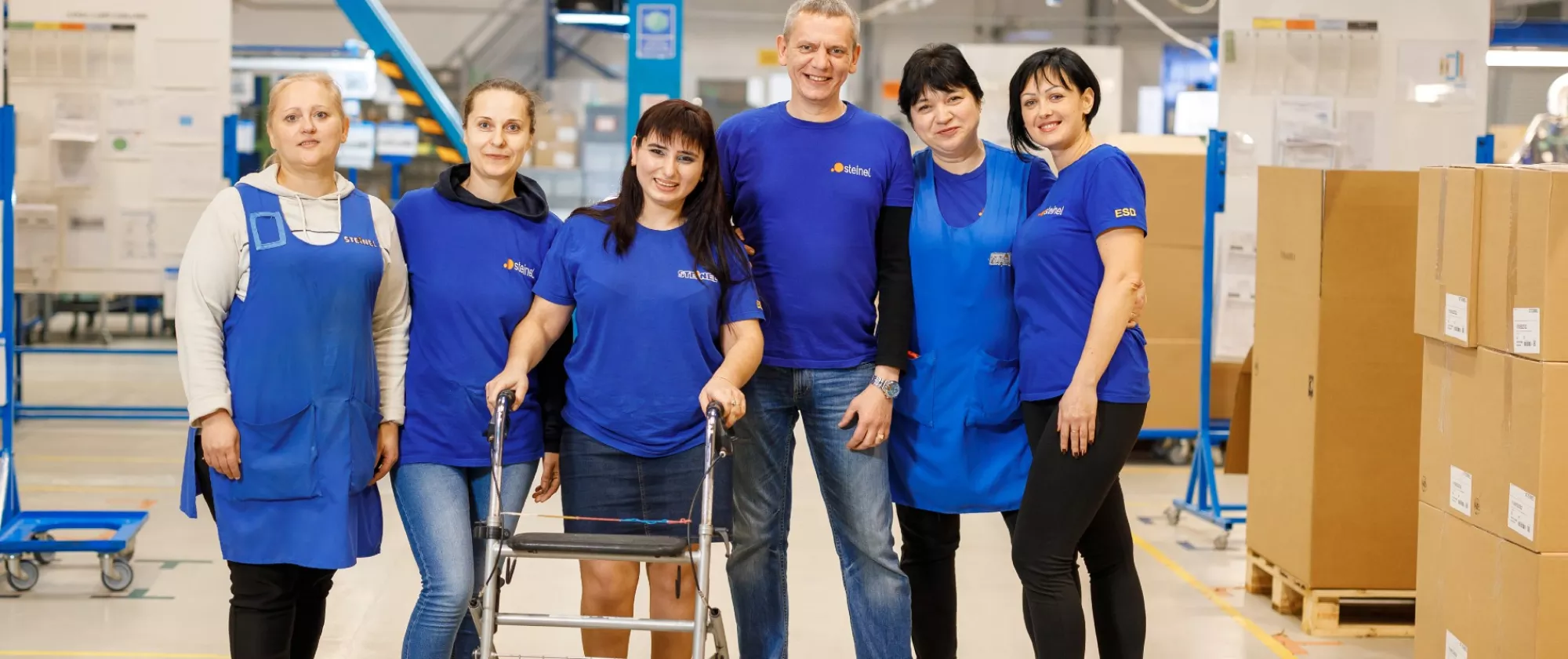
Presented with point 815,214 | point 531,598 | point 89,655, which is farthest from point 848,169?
point 89,655

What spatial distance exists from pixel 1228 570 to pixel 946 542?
7.71 feet

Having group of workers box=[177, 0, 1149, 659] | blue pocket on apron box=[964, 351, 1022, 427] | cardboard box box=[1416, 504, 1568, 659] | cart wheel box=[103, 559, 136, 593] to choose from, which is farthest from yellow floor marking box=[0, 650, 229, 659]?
cardboard box box=[1416, 504, 1568, 659]

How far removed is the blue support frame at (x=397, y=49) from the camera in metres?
6.47

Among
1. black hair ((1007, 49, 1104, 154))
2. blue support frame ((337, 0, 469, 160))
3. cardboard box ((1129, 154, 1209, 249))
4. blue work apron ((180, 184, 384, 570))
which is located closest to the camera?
blue work apron ((180, 184, 384, 570))

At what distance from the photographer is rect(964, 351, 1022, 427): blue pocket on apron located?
9.66 feet

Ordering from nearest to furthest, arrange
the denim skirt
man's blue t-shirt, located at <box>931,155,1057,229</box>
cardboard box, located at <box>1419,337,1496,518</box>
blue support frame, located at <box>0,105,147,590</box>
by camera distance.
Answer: the denim skirt, man's blue t-shirt, located at <box>931,155,1057,229</box>, cardboard box, located at <box>1419,337,1496,518</box>, blue support frame, located at <box>0,105,147,590</box>

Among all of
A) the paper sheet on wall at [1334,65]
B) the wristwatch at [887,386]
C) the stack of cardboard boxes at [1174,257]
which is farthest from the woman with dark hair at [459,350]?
the stack of cardboard boxes at [1174,257]

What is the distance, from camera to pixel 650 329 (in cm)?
265

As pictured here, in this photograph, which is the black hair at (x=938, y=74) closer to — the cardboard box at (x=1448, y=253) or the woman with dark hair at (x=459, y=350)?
the woman with dark hair at (x=459, y=350)

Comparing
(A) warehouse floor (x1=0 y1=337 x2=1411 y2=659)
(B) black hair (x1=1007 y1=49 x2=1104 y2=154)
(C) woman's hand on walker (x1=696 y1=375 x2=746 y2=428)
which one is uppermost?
(B) black hair (x1=1007 y1=49 x2=1104 y2=154)

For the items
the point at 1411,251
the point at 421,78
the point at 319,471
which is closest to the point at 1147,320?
the point at 1411,251

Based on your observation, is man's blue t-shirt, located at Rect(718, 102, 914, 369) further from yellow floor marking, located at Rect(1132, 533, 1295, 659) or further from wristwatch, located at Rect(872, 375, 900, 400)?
yellow floor marking, located at Rect(1132, 533, 1295, 659)

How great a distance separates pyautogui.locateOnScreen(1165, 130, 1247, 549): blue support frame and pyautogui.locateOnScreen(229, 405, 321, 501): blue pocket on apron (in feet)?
12.4

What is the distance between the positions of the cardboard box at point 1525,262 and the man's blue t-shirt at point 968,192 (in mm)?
933
